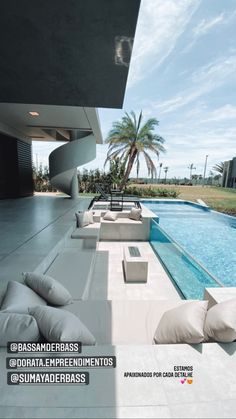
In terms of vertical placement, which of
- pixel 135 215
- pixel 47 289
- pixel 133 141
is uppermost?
pixel 133 141

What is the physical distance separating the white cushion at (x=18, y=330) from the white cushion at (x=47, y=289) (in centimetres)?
53

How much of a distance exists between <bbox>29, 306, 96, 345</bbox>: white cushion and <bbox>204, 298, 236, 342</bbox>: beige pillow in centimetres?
83

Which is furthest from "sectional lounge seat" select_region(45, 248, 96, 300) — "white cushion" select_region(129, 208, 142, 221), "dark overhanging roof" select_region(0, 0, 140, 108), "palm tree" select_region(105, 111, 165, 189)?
"palm tree" select_region(105, 111, 165, 189)

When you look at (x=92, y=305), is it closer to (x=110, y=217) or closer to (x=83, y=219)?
(x=83, y=219)

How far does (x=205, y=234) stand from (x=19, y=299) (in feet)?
24.5

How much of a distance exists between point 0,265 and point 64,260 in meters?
0.85

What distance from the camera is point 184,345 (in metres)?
1.39

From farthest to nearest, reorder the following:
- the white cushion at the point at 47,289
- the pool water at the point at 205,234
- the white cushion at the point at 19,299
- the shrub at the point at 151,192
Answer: the shrub at the point at 151,192, the pool water at the point at 205,234, the white cushion at the point at 47,289, the white cushion at the point at 19,299

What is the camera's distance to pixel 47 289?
72.3 inches

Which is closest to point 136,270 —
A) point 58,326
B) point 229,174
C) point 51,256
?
point 51,256

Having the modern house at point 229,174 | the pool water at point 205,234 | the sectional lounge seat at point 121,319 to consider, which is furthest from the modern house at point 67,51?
the modern house at point 229,174

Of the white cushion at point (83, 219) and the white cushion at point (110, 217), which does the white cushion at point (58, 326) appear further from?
the white cushion at point (110, 217)

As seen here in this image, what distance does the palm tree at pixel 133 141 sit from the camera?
43.8 ft

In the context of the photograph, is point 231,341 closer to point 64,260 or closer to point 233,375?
point 233,375
